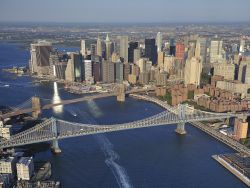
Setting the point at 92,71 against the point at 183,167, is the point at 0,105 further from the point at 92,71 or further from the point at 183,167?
the point at 183,167

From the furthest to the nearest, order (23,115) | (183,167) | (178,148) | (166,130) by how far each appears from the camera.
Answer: (23,115)
(166,130)
(178,148)
(183,167)

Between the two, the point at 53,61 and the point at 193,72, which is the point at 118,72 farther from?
the point at 53,61

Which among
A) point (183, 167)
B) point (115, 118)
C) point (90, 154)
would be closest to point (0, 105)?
point (115, 118)

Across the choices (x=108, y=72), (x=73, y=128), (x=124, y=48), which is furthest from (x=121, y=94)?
(x=124, y=48)

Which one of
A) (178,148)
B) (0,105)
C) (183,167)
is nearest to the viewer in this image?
(183,167)

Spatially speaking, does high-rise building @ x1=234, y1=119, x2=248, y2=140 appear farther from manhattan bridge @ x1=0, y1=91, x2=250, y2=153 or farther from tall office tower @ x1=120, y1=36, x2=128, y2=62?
tall office tower @ x1=120, y1=36, x2=128, y2=62

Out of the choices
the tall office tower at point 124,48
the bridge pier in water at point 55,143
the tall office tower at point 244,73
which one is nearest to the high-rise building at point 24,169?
the bridge pier in water at point 55,143

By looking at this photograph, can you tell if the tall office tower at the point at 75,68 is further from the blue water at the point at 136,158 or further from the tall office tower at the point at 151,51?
the blue water at the point at 136,158
